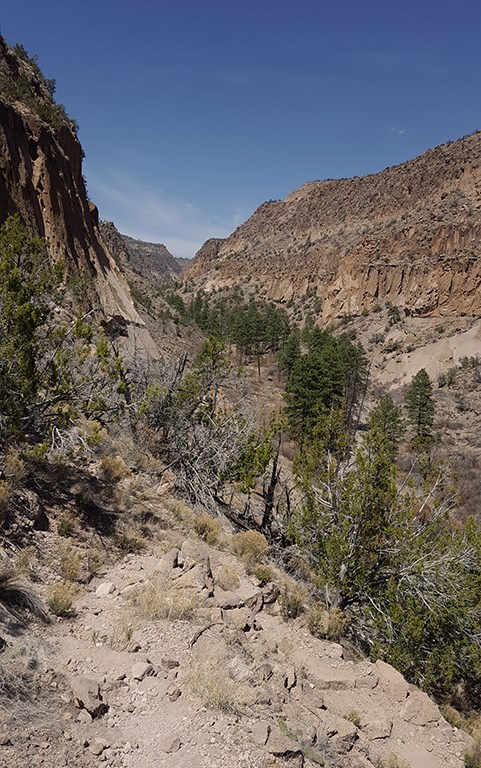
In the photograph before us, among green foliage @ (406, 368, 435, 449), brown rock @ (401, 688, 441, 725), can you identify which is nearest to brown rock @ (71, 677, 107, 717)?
brown rock @ (401, 688, 441, 725)

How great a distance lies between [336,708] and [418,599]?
3382mm

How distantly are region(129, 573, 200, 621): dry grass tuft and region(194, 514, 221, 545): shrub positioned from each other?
8.21ft

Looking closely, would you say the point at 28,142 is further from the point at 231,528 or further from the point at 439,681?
the point at 439,681

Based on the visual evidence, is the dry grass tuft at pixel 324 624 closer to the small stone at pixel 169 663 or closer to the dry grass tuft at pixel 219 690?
the dry grass tuft at pixel 219 690

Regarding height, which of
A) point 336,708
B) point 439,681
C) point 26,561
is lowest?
point 439,681

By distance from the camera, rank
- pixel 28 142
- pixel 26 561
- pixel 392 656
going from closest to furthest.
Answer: pixel 26 561
pixel 392 656
pixel 28 142

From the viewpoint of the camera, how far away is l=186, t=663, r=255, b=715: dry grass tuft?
4.48 meters

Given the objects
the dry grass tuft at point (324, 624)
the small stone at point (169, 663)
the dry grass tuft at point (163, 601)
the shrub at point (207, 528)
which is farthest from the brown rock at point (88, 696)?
the shrub at point (207, 528)

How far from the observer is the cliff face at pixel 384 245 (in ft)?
217

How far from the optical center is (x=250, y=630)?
6398 mm

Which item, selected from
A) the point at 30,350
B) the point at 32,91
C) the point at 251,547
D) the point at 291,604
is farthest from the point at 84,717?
the point at 32,91

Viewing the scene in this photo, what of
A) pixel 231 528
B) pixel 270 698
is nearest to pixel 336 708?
pixel 270 698

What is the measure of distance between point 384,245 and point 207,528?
260 ft

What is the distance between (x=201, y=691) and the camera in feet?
15.0
